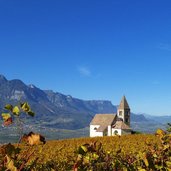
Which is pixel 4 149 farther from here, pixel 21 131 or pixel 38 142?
pixel 38 142

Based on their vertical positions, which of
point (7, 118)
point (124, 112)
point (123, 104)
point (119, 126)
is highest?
point (123, 104)

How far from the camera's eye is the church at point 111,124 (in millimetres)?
112287

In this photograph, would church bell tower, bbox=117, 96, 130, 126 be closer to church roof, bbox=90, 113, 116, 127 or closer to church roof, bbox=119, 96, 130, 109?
church roof, bbox=119, 96, 130, 109

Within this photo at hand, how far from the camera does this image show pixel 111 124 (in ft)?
384

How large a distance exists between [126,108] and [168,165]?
128159 mm

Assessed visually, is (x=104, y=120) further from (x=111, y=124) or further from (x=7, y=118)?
(x=7, y=118)

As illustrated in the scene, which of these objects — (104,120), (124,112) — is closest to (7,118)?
(104,120)

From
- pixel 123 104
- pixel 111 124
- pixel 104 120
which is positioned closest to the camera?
pixel 111 124

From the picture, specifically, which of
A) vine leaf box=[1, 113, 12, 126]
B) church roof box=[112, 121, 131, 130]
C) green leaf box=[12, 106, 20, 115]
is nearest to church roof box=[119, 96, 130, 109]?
church roof box=[112, 121, 131, 130]

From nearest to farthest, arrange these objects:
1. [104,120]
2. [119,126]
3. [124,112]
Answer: [119,126], [104,120], [124,112]

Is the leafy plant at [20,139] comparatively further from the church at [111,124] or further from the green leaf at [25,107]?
the church at [111,124]

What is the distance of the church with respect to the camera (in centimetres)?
11229

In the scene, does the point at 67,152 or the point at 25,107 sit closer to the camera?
the point at 25,107

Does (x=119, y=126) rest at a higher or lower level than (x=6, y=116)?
higher
